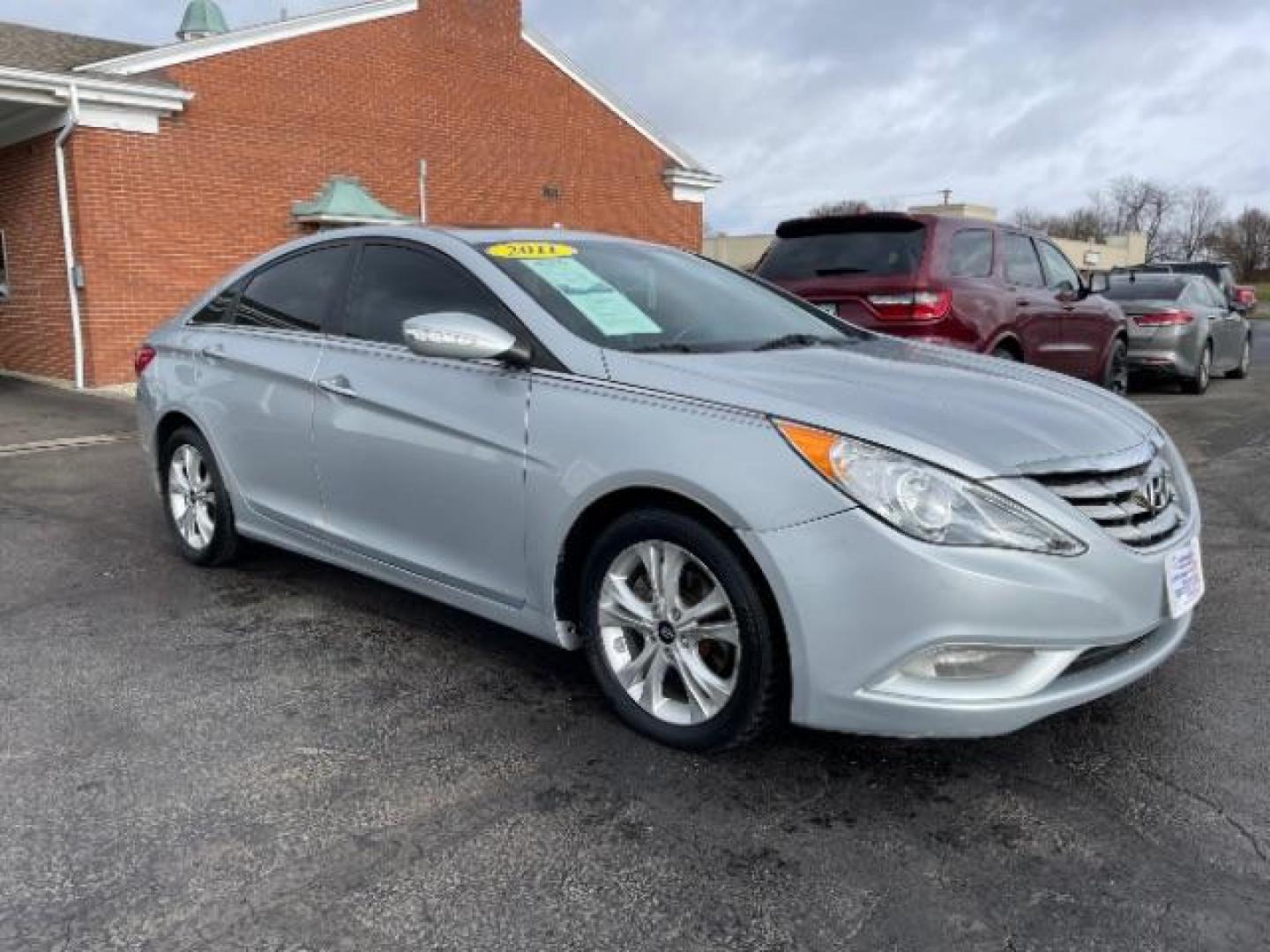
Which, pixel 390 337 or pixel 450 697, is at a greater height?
pixel 390 337

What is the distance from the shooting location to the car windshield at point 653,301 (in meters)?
3.44

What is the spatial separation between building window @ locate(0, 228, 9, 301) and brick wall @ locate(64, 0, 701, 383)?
2.51 meters

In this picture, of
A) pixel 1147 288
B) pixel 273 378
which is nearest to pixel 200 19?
pixel 1147 288

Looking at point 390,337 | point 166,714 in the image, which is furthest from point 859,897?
point 390,337

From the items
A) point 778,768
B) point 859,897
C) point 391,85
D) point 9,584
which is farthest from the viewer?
point 391,85

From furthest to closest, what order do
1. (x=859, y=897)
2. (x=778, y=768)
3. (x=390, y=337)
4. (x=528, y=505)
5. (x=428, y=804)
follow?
(x=390, y=337) → (x=528, y=505) → (x=778, y=768) → (x=428, y=804) → (x=859, y=897)

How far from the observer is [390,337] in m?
3.88

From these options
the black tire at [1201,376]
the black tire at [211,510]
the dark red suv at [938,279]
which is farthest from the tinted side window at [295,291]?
the black tire at [1201,376]

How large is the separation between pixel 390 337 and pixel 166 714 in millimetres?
1470

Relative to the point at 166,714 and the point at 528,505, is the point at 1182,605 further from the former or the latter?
the point at 166,714

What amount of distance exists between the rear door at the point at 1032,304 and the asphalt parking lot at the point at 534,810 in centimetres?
403

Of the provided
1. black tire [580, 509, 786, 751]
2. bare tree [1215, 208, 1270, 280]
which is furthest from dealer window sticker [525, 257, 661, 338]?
bare tree [1215, 208, 1270, 280]

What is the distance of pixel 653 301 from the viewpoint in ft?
12.2

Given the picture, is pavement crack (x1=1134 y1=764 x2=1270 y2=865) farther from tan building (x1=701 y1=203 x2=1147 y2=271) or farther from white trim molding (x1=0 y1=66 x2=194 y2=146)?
tan building (x1=701 y1=203 x2=1147 y2=271)
